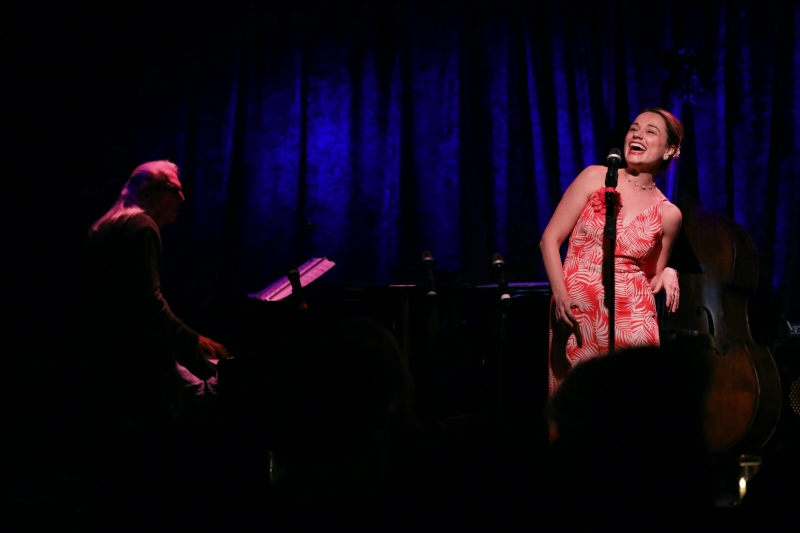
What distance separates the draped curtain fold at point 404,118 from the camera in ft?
17.4

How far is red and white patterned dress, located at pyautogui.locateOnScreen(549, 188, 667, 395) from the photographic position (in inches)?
118

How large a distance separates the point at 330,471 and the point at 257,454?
27cm

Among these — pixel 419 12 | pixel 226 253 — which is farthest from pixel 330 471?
pixel 419 12

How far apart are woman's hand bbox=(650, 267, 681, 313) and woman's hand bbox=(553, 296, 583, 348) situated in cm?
39

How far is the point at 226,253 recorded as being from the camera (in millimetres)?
5312

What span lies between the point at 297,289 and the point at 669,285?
1.76 metres

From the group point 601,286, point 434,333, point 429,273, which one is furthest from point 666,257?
point 434,333

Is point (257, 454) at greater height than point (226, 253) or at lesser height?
lesser

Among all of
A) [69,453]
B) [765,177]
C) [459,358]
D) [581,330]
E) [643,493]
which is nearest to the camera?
[643,493]

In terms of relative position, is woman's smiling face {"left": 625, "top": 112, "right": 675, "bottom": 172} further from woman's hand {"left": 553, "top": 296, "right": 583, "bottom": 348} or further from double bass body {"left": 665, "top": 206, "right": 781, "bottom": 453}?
double bass body {"left": 665, "top": 206, "right": 781, "bottom": 453}

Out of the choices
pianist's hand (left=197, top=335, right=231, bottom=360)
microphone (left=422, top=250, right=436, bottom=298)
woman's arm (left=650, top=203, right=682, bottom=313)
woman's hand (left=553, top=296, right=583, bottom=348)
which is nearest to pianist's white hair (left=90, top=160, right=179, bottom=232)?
pianist's hand (left=197, top=335, right=231, bottom=360)

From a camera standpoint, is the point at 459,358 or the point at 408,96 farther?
the point at 408,96

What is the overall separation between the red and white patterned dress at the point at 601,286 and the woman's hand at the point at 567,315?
2 centimetres

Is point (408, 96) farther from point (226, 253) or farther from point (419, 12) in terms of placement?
point (226, 253)
